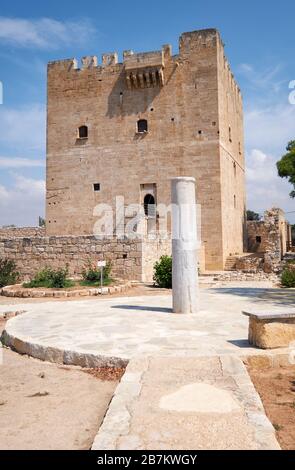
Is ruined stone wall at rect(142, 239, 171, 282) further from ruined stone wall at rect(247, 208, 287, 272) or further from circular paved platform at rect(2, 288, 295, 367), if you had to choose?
circular paved platform at rect(2, 288, 295, 367)

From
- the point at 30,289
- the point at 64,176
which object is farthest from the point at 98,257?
the point at 64,176

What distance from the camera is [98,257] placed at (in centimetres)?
1545

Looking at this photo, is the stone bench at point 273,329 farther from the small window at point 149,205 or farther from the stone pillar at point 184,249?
the small window at point 149,205

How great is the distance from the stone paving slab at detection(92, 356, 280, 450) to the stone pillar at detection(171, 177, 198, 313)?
3228mm

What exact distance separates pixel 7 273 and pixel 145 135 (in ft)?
35.4

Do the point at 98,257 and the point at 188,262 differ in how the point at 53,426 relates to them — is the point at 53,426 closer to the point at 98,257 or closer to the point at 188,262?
the point at 188,262

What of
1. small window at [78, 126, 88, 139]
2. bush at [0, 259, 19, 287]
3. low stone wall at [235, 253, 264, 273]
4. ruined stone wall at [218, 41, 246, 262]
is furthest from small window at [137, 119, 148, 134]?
bush at [0, 259, 19, 287]

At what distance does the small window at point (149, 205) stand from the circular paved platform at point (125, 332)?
13056mm

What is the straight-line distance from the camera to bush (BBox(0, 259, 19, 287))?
15055 millimetres

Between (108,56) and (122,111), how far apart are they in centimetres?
325

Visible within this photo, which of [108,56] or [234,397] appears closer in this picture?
Result: [234,397]

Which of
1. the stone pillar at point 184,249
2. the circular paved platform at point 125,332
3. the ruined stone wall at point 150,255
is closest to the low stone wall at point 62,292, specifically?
the ruined stone wall at point 150,255

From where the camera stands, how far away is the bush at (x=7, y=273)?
1505 cm

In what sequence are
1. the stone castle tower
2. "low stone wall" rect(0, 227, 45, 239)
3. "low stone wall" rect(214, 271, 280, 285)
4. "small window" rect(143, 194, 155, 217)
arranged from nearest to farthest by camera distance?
1. "low stone wall" rect(214, 271, 280, 285)
2. the stone castle tower
3. "small window" rect(143, 194, 155, 217)
4. "low stone wall" rect(0, 227, 45, 239)
